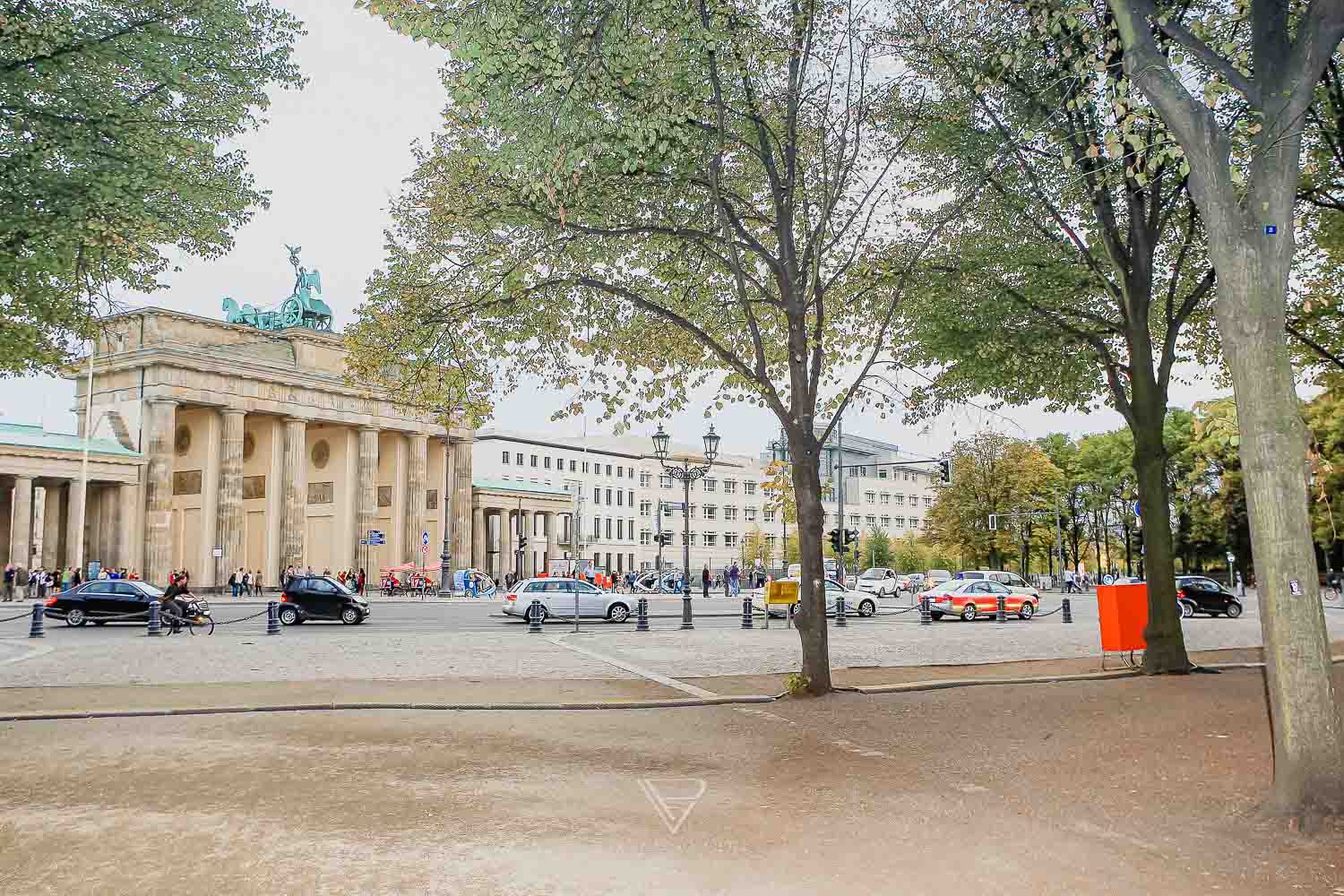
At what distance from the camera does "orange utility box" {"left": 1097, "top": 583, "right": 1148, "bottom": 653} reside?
17359mm

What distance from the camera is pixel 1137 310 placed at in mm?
16203

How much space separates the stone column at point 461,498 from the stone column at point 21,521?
102 feet

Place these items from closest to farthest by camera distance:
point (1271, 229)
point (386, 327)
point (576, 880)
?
point (576, 880), point (1271, 229), point (386, 327)

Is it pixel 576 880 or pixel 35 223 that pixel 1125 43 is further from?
pixel 35 223

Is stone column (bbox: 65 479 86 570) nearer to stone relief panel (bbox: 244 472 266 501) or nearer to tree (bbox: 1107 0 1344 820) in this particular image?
stone relief panel (bbox: 244 472 266 501)

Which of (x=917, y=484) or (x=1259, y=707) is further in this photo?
(x=917, y=484)

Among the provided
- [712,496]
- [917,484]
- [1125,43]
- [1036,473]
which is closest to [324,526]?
[1036,473]

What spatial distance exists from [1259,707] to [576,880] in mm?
9608

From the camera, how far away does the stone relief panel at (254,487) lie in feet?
248

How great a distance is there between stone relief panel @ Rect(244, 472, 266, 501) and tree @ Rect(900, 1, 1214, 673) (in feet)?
213

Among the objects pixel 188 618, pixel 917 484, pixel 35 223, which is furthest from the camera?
pixel 917 484

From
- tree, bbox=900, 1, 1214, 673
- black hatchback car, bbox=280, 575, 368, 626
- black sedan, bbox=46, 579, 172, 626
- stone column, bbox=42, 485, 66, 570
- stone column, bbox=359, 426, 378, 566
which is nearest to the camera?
tree, bbox=900, 1, 1214, 673

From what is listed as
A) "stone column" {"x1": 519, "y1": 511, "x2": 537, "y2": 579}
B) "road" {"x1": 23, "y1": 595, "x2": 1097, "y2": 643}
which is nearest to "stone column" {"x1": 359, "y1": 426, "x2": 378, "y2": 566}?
"stone column" {"x1": 519, "y1": 511, "x2": 537, "y2": 579}

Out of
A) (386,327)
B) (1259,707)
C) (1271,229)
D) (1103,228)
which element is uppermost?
(1103,228)
